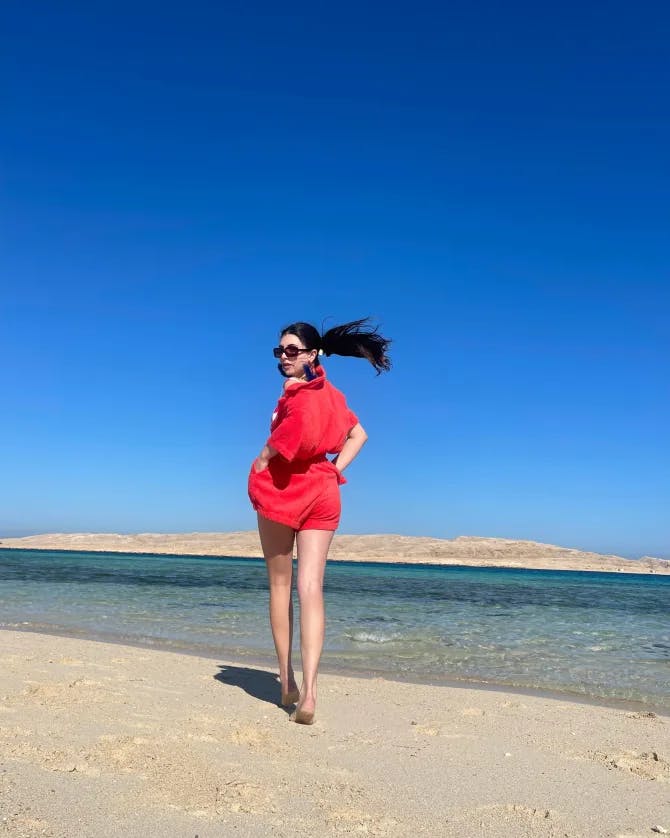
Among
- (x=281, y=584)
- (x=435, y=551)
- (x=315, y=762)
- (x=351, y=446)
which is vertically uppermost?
(x=351, y=446)

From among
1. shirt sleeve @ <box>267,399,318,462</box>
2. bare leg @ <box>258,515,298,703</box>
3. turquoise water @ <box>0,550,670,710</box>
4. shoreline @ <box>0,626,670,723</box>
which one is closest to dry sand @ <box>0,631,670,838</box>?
bare leg @ <box>258,515,298,703</box>

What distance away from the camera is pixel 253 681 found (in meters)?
5.27

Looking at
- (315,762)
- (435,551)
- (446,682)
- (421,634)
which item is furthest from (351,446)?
(435,551)

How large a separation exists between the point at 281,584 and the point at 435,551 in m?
65.8

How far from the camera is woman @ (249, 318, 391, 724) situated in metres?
3.95

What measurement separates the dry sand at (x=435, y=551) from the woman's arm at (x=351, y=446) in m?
58.5

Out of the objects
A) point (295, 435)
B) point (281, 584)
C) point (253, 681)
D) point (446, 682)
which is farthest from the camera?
point (446, 682)

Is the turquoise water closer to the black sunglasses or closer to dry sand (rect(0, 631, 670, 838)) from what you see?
dry sand (rect(0, 631, 670, 838))

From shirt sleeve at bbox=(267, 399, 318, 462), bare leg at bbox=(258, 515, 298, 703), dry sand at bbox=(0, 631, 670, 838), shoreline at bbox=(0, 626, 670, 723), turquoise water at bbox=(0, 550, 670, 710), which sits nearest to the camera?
dry sand at bbox=(0, 631, 670, 838)

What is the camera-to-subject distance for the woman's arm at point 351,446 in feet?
14.0

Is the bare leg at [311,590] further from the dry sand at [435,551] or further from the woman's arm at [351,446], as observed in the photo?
the dry sand at [435,551]

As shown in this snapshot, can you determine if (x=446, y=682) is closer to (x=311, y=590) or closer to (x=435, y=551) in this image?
(x=311, y=590)

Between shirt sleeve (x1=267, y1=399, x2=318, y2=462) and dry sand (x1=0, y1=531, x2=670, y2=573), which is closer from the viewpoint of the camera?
shirt sleeve (x1=267, y1=399, x2=318, y2=462)

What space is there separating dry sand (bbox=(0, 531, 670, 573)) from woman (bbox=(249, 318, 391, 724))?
58.6 metres
